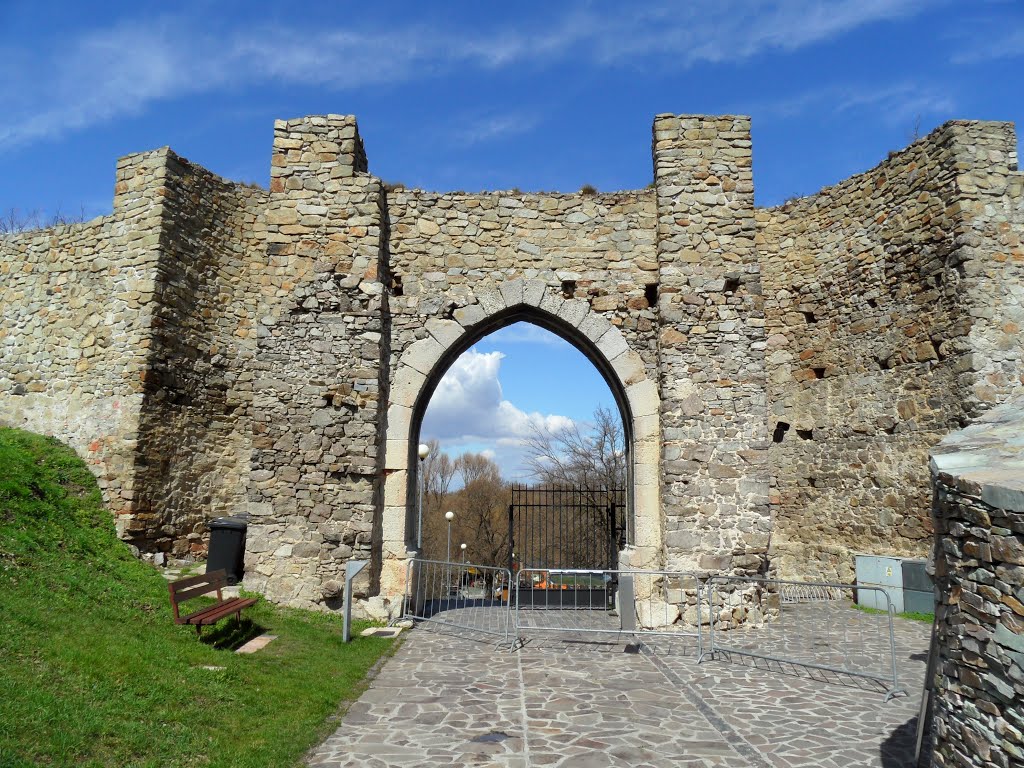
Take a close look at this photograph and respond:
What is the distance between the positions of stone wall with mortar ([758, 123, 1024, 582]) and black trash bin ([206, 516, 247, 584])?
8720 mm

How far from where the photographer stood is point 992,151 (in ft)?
31.0

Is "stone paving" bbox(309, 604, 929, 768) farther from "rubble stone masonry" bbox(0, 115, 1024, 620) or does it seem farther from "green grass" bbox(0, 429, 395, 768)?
"rubble stone masonry" bbox(0, 115, 1024, 620)

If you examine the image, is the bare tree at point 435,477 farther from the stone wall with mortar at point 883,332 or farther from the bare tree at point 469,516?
the stone wall with mortar at point 883,332

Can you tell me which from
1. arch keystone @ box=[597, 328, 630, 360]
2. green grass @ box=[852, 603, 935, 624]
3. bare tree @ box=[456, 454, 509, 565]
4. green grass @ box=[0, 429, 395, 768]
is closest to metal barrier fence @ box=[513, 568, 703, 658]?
green grass @ box=[0, 429, 395, 768]

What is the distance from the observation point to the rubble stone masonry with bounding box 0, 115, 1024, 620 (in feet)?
29.1

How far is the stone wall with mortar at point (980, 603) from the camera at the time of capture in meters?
2.73

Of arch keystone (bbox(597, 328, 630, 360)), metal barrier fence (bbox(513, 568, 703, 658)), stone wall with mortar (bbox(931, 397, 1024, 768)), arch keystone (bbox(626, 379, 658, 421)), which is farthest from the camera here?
arch keystone (bbox(597, 328, 630, 360))

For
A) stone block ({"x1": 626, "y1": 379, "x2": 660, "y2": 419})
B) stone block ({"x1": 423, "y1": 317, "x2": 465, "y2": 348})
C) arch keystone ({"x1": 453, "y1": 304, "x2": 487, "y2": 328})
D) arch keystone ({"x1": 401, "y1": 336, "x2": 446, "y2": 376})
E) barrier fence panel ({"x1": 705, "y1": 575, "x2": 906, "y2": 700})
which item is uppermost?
arch keystone ({"x1": 453, "y1": 304, "x2": 487, "y2": 328})

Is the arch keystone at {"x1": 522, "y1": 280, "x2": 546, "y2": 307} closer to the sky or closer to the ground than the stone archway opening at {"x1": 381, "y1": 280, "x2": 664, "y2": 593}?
closer to the sky

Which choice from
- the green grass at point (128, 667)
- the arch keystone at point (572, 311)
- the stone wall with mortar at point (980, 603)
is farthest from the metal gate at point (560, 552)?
the stone wall with mortar at point (980, 603)

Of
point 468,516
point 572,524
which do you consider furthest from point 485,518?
point 572,524

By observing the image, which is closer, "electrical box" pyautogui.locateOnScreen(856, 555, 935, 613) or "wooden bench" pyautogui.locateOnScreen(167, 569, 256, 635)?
"wooden bench" pyautogui.locateOnScreen(167, 569, 256, 635)

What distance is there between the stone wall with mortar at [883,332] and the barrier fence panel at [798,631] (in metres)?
1.43

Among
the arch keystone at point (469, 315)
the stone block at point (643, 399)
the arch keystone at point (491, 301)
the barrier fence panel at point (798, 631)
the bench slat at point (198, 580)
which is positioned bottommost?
the barrier fence panel at point (798, 631)
